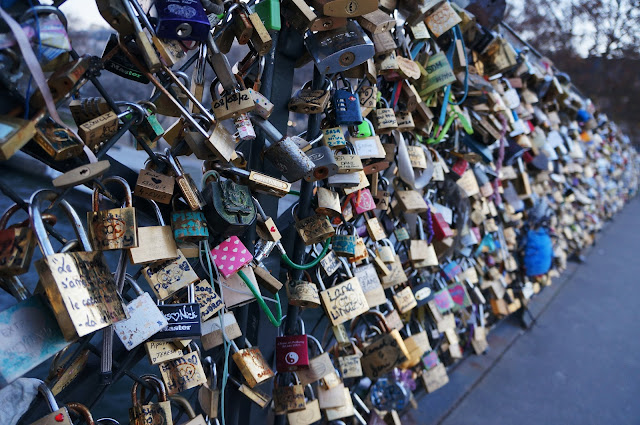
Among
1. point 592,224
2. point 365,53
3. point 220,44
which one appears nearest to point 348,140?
point 365,53

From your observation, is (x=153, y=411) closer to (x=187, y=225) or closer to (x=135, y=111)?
(x=187, y=225)

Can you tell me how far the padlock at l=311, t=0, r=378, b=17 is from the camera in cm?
107

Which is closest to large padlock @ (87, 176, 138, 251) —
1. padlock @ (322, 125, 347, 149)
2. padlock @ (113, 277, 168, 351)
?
padlock @ (113, 277, 168, 351)

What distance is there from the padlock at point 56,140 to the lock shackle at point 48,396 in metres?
0.39

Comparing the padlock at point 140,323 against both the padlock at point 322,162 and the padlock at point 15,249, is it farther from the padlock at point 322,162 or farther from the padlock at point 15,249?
the padlock at point 322,162

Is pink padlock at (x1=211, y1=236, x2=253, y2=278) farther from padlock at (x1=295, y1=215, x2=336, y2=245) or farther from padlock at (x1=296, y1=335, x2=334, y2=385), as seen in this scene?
padlock at (x1=296, y1=335, x2=334, y2=385)

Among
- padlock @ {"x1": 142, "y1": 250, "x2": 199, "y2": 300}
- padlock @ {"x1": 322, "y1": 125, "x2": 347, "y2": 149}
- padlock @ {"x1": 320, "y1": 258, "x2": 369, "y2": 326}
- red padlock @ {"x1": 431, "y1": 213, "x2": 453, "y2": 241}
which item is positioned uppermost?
padlock @ {"x1": 322, "y1": 125, "x2": 347, "y2": 149}

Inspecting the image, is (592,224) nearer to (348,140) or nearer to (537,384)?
(537,384)

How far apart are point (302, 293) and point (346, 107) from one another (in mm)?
518

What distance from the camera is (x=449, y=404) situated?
7.57 feet

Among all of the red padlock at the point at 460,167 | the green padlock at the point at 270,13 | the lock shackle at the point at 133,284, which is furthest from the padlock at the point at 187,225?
the red padlock at the point at 460,167

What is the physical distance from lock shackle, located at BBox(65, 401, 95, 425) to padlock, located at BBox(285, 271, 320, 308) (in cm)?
55

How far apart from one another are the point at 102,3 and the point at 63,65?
13cm

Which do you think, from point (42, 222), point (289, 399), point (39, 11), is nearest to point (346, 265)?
point (289, 399)
